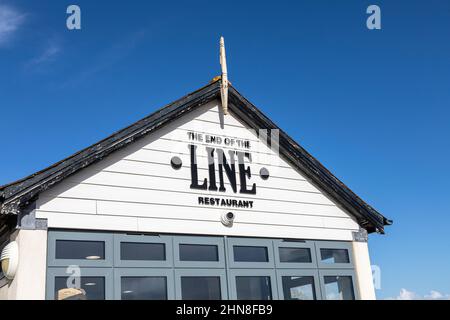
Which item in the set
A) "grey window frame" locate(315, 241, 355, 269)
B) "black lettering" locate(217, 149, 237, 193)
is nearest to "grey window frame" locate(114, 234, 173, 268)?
"black lettering" locate(217, 149, 237, 193)

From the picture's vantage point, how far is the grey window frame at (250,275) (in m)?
9.75

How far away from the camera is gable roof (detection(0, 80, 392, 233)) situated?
8348 mm

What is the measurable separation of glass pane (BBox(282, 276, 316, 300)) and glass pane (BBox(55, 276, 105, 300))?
141 inches

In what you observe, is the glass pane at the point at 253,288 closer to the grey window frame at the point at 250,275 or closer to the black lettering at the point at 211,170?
the grey window frame at the point at 250,275

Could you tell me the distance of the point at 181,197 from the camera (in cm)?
996

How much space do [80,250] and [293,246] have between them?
14.1 feet

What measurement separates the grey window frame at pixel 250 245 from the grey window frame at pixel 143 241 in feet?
4.00

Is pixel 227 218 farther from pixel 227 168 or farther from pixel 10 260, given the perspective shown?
pixel 10 260

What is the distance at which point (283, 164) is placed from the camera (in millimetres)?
11414

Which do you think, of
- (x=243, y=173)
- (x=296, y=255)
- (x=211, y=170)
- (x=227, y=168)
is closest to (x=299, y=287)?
(x=296, y=255)

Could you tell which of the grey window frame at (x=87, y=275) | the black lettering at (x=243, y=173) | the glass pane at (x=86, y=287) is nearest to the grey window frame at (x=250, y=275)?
the black lettering at (x=243, y=173)

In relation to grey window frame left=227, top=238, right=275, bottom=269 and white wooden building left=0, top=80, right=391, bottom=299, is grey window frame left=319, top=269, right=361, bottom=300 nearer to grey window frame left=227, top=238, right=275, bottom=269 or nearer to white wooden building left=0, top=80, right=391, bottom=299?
white wooden building left=0, top=80, right=391, bottom=299
